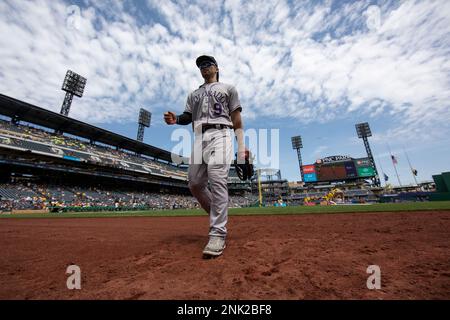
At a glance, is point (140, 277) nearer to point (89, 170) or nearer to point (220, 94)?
point (220, 94)

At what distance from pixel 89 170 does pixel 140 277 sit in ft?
103

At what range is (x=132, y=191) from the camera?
1296 inches

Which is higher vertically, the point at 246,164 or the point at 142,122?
the point at 142,122

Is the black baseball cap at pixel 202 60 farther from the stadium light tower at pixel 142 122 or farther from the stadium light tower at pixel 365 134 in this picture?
the stadium light tower at pixel 365 134

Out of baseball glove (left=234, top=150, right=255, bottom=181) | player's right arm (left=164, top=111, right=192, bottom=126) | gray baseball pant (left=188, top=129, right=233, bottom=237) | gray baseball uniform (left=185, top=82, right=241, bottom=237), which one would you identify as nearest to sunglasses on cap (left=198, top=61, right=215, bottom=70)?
gray baseball uniform (left=185, top=82, right=241, bottom=237)

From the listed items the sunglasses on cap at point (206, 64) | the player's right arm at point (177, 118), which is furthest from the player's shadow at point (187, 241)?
the sunglasses on cap at point (206, 64)

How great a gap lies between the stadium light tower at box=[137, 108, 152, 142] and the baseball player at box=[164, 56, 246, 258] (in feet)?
135

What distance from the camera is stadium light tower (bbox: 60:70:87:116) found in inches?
1183

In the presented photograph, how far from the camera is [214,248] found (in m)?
1.80

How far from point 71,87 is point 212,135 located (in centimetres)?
3758

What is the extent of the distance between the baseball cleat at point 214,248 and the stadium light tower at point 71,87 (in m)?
36.0

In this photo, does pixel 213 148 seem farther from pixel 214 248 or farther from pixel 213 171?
pixel 214 248

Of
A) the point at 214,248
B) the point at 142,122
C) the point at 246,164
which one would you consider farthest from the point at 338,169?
the point at 214,248

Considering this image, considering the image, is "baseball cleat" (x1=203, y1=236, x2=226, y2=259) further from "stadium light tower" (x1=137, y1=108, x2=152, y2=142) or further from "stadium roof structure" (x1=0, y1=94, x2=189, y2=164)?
"stadium light tower" (x1=137, y1=108, x2=152, y2=142)
